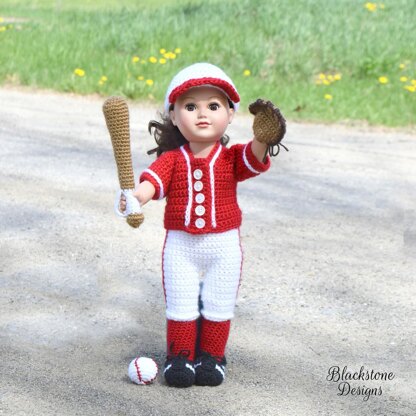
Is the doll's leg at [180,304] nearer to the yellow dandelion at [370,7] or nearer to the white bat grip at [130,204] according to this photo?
the white bat grip at [130,204]

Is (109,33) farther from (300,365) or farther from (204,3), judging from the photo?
(300,365)

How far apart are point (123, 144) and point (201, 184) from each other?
36 cm

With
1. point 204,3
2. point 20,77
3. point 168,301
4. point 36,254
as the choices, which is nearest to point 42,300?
point 36,254

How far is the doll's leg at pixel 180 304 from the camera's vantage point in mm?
3758

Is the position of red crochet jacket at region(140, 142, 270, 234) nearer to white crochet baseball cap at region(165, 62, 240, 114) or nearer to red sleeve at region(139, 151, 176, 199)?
red sleeve at region(139, 151, 176, 199)

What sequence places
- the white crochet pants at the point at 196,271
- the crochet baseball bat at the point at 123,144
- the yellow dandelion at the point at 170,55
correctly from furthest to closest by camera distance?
1. the yellow dandelion at the point at 170,55
2. the white crochet pants at the point at 196,271
3. the crochet baseball bat at the point at 123,144

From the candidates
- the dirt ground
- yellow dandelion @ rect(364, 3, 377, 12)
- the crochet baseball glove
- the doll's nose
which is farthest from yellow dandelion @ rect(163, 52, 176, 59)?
the crochet baseball glove

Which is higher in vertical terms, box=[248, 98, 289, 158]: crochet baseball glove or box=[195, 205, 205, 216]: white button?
box=[248, 98, 289, 158]: crochet baseball glove

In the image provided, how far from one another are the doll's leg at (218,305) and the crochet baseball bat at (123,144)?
37cm

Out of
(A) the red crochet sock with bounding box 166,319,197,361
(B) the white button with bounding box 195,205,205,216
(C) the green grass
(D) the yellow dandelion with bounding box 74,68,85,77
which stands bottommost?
(D) the yellow dandelion with bounding box 74,68,85,77

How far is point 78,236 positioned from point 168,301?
1837mm

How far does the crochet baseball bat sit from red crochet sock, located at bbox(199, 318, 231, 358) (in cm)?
55

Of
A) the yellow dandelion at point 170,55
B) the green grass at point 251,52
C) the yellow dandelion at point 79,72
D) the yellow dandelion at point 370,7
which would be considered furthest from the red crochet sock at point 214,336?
the yellow dandelion at point 370,7

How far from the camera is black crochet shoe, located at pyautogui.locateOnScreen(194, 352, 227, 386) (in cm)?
379
